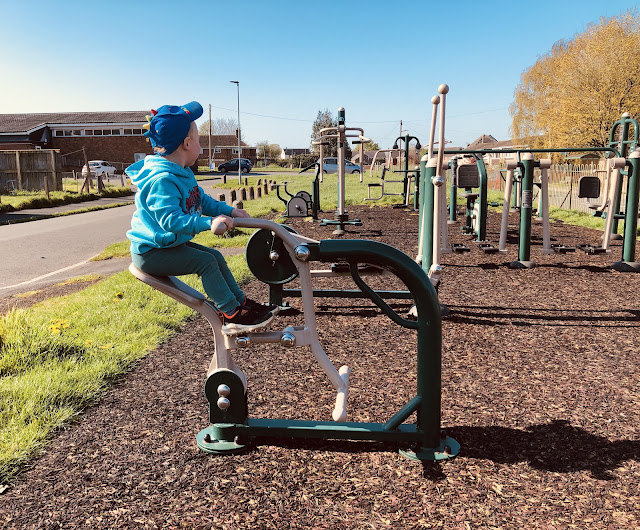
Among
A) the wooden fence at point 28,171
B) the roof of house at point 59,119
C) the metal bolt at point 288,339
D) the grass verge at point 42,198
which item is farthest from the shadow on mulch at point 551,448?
the roof of house at point 59,119

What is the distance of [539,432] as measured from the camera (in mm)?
2926

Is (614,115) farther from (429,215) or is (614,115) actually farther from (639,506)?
(639,506)

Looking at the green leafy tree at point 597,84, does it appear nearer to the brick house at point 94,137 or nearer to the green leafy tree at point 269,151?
the brick house at point 94,137

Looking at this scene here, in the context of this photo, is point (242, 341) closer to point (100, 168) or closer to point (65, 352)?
point (65, 352)

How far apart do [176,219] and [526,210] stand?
17.6ft

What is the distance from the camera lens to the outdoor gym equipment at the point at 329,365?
101 inches

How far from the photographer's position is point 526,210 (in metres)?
6.70

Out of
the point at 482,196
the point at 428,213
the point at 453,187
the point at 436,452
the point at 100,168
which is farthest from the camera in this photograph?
the point at 100,168

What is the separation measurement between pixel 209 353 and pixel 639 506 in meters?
2.98

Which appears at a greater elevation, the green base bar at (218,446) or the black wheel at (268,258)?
the black wheel at (268,258)

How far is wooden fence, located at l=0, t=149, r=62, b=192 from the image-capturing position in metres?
23.7

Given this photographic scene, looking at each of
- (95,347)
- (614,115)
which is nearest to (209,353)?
(95,347)

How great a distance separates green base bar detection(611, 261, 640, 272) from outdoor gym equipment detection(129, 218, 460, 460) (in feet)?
17.9

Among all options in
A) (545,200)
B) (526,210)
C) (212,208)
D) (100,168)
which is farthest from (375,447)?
(100,168)
